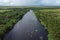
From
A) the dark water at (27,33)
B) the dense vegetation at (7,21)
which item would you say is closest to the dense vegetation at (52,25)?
the dark water at (27,33)

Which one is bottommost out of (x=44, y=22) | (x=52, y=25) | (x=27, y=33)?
(x=44, y=22)

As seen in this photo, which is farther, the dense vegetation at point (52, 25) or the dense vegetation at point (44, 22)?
the dense vegetation at point (44, 22)

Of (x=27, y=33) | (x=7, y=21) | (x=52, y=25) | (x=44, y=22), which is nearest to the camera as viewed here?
(x=27, y=33)

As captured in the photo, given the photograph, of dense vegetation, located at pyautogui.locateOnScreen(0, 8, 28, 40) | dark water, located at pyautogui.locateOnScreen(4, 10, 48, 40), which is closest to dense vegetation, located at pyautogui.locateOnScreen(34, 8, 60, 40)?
dark water, located at pyautogui.locateOnScreen(4, 10, 48, 40)

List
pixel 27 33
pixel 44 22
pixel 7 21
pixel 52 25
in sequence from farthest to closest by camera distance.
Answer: pixel 44 22 < pixel 7 21 < pixel 52 25 < pixel 27 33

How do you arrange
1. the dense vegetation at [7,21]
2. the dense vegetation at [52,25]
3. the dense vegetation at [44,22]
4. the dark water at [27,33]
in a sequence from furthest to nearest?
1. the dense vegetation at [7,21]
2. the dense vegetation at [44,22]
3. the dark water at [27,33]
4. the dense vegetation at [52,25]

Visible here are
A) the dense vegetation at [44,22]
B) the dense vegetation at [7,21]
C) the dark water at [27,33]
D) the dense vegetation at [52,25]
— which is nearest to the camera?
the dense vegetation at [52,25]

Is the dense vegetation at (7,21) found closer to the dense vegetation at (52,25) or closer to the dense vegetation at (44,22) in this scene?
the dense vegetation at (44,22)

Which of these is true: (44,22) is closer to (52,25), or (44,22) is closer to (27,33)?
(52,25)

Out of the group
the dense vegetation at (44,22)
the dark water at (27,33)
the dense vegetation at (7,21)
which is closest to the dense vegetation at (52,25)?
the dense vegetation at (44,22)

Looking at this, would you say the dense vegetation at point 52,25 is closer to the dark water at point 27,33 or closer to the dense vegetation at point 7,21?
the dark water at point 27,33

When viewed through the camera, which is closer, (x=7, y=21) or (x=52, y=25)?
(x=52, y=25)

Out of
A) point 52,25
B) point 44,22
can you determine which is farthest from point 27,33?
point 44,22
